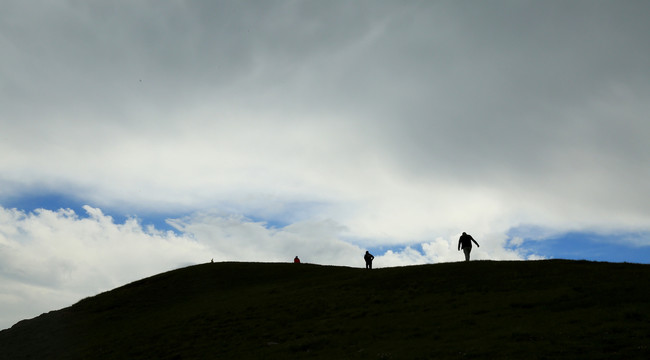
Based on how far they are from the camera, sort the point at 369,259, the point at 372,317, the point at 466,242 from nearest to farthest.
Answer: the point at 372,317, the point at 466,242, the point at 369,259

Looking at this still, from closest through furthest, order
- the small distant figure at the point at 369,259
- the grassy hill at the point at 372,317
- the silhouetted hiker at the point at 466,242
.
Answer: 1. the grassy hill at the point at 372,317
2. the silhouetted hiker at the point at 466,242
3. the small distant figure at the point at 369,259

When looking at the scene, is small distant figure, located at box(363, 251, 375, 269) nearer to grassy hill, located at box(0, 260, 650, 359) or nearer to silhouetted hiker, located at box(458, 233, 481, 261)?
grassy hill, located at box(0, 260, 650, 359)

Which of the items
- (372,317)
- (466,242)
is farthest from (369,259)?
(372,317)

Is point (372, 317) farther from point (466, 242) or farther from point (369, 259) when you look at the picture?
point (369, 259)

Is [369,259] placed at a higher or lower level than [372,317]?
higher

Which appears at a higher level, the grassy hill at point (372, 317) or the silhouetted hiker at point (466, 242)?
the silhouetted hiker at point (466, 242)

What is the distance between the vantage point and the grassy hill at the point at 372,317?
863 inches

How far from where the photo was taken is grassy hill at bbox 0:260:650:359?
2192cm

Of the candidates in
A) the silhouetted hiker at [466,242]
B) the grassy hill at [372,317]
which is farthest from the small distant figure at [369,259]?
the silhouetted hiker at [466,242]

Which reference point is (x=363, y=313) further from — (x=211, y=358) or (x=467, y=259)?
(x=467, y=259)

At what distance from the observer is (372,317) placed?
31.5m

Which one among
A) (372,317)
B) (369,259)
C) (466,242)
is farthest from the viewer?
(369,259)

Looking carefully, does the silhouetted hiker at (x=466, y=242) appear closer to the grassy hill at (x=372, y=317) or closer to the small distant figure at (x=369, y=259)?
the grassy hill at (x=372, y=317)

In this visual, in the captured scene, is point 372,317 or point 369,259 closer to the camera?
point 372,317
